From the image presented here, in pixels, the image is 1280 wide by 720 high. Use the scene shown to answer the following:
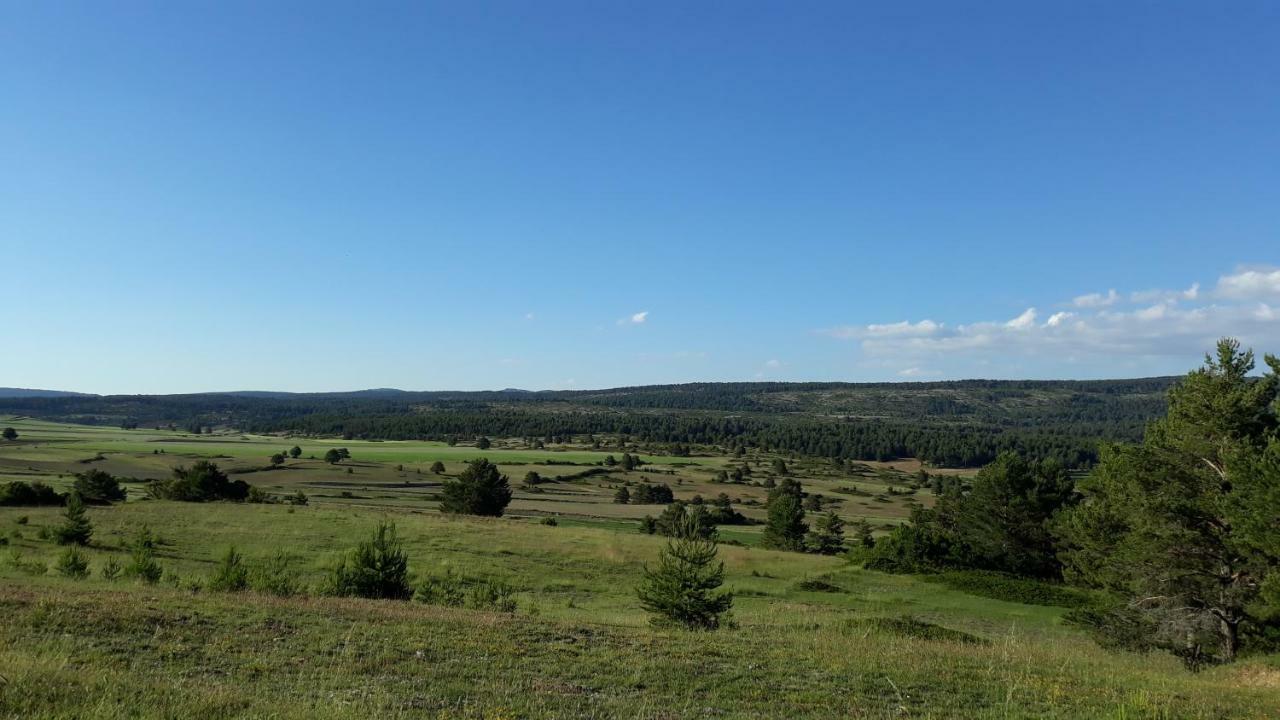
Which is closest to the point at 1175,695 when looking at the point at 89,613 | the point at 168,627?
the point at 168,627

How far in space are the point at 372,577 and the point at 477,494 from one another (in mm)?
61734

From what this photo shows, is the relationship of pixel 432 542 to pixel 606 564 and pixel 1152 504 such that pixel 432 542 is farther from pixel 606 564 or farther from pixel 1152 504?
pixel 1152 504

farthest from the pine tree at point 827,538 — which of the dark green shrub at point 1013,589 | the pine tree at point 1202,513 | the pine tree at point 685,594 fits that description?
the pine tree at point 685,594

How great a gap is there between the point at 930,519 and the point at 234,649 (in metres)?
78.4

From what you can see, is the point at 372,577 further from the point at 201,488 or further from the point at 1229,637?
the point at 201,488

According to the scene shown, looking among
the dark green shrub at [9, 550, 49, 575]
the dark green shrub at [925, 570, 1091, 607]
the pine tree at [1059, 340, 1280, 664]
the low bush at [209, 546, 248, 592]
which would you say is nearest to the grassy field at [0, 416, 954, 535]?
the dark green shrub at [925, 570, 1091, 607]

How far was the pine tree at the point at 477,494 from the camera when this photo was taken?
87.7 meters

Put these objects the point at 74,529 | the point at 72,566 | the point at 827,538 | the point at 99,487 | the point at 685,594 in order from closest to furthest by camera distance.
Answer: the point at 685,594 < the point at 72,566 < the point at 74,529 < the point at 99,487 < the point at 827,538

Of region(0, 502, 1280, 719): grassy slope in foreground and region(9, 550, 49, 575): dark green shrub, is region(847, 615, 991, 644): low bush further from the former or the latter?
region(9, 550, 49, 575): dark green shrub

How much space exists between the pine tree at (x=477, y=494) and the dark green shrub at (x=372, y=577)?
60.3m

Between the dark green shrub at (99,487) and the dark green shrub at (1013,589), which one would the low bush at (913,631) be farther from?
the dark green shrub at (99,487)

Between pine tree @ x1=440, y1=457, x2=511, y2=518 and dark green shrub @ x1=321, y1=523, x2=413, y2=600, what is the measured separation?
60.3m

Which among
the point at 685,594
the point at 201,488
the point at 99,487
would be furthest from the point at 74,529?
the point at 685,594

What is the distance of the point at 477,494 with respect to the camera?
87750 mm
